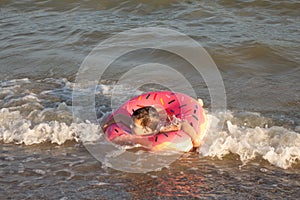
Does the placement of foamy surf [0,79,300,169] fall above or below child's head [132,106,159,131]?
below

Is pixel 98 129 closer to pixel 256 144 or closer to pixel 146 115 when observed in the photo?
pixel 146 115

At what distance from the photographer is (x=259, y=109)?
765 centimetres

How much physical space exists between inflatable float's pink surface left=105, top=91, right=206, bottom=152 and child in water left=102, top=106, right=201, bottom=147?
6 cm

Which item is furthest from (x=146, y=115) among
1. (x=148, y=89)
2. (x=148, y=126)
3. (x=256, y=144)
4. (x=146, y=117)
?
(x=148, y=89)

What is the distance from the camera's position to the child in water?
613 cm

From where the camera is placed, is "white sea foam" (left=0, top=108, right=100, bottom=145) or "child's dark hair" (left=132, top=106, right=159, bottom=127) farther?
"white sea foam" (left=0, top=108, right=100, bottom=145)

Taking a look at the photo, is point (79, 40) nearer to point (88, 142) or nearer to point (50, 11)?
point (50, 11)

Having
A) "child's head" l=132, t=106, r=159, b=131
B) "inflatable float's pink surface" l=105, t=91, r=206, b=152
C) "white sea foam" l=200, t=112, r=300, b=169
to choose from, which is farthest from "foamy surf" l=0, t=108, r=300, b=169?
"child's head" l=132, t=106, r=159, b=131

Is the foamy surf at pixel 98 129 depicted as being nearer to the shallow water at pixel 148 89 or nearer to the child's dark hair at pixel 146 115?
the shallow water at pixel 148 89

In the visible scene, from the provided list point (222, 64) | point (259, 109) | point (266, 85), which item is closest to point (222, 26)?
point (222, 64)

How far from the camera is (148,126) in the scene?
6.21 metres

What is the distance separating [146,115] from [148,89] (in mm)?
2605

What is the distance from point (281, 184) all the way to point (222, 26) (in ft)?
20.5

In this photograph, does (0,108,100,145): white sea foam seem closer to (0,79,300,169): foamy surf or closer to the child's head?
(0,79,300,169): foamy surf
